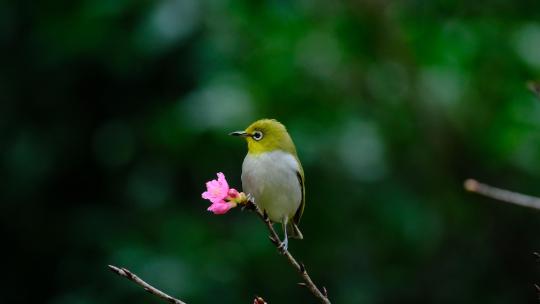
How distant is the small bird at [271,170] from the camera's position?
2.24 meters

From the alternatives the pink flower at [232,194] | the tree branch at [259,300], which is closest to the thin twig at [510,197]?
the tree branch at [259,300]

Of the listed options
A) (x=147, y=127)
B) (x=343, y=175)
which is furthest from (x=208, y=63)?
(x=343, y=175)

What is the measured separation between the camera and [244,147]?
421cm

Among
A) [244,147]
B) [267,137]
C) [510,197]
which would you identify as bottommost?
[244,147]

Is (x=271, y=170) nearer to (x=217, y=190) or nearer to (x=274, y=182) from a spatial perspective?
(x=274, y=182)

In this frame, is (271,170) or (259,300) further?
(271,170)

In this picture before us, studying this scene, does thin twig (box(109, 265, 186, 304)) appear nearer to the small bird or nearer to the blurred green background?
the small bird

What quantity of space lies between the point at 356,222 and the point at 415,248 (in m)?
0.38

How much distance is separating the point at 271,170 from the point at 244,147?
76.5 inches

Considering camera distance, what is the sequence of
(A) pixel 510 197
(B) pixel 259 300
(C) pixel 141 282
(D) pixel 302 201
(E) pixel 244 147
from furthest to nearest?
1. (E) pixel 244 147
2. (D) pixel 302 201
3. (B) pixel 259 300
4. (C) pixel 141 282
5. (A) pixel 510 197

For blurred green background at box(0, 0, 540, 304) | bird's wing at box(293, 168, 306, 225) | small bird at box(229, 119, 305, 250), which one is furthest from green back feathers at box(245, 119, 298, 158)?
blurred green background at box(0, 0, 540, 304)

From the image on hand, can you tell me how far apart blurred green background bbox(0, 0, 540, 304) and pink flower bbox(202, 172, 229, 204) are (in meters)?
2.08

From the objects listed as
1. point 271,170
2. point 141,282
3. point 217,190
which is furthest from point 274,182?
point 141,282

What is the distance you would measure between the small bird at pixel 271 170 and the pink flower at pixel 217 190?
0.52 metres
